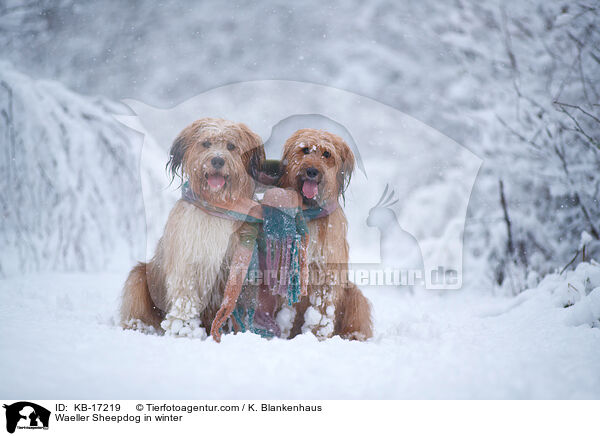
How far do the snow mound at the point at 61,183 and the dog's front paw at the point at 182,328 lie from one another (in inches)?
45.8

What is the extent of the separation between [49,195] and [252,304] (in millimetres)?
1854

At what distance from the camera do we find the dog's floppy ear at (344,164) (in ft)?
5.62

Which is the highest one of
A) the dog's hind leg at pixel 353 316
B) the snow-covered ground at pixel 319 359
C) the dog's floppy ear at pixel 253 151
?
the dog's floppy ear at pixel 253 151

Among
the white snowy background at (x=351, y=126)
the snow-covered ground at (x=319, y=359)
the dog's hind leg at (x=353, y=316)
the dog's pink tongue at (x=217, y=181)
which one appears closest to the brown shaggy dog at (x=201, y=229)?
the dog's pink tongue at (x=217, y=181)

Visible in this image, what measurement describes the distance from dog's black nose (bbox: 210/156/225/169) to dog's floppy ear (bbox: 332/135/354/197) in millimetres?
475

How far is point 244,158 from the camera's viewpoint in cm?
162

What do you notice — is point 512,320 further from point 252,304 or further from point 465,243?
point 252,304

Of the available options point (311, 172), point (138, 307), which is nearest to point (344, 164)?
point (311, 172)

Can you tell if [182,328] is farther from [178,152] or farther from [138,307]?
[178,152]

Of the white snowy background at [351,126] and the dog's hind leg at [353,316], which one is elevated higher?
the white snowy background at [351,126]

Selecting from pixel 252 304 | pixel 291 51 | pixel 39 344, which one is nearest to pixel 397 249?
pixel 252 304

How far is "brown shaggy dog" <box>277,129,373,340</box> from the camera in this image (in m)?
1.61
